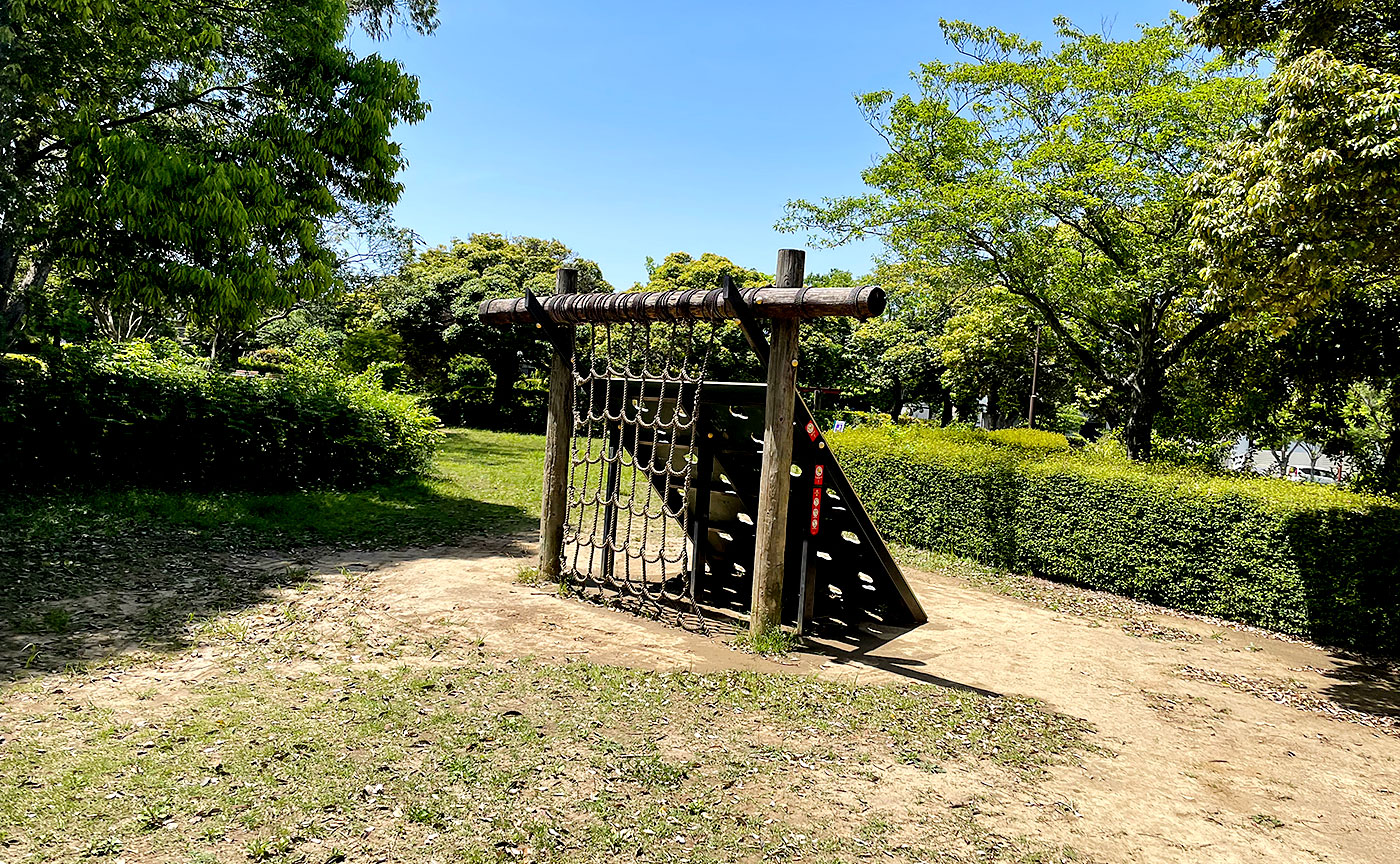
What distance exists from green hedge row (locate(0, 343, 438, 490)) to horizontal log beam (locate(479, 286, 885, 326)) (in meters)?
5.57

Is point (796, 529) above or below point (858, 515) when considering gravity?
below

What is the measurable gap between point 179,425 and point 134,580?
14.7 feet

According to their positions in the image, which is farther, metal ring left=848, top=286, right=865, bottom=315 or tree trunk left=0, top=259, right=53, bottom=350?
tree trunk left=0, top=259, right=53, bottom=350

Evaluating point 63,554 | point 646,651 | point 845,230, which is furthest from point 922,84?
point 63,554

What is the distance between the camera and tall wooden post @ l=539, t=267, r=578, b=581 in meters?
7.66

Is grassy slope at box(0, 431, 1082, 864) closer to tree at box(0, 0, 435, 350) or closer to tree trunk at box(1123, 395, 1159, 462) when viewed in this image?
tree at box(0, 0, 435, 350)

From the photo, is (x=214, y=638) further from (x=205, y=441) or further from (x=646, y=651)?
(x=205, y=441)

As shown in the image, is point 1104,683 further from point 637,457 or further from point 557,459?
point 557,459

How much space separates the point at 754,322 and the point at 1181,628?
17.5ft

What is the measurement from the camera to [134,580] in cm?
699

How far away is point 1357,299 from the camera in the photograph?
10.0 m

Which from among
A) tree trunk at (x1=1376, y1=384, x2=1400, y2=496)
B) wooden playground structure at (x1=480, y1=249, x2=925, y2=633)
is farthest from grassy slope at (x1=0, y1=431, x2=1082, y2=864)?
tree trunk at (x1=1376, y1=384, x2=1400, y2=496)

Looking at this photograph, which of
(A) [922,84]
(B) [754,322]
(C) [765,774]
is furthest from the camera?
(A) [922,84]

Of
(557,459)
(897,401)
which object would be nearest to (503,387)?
(897,401)
